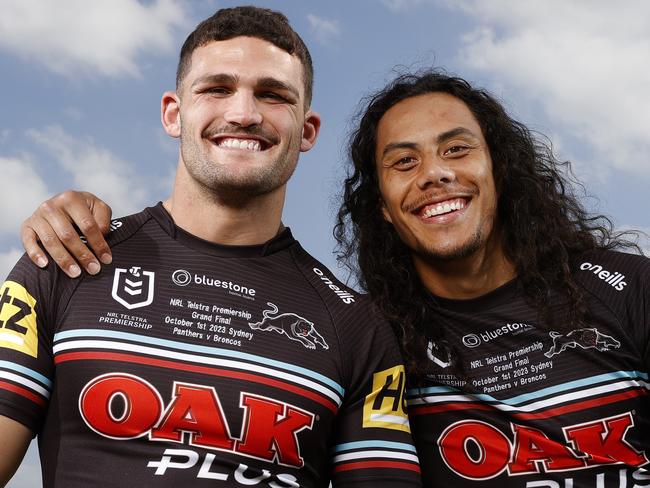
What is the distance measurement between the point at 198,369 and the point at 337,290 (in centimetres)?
94

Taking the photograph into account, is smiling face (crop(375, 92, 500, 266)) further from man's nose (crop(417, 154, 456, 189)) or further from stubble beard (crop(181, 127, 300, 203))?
stubble beard (crop(181, 127, 300, 203))

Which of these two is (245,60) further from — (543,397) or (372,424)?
(543,397)

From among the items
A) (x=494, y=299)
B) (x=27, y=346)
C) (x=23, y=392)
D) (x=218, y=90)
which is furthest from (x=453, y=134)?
(x=23, y=392)

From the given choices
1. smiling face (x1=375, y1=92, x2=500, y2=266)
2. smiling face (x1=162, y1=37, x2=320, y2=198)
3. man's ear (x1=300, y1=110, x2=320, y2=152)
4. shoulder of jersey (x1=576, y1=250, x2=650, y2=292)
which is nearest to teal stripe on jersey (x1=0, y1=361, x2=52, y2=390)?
smiling face (x1=162, y1=37, x2=320, y2=198)

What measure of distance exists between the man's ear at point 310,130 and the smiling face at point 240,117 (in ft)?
0.98

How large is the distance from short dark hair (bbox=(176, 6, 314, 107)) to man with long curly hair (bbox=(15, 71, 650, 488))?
855 millimetres

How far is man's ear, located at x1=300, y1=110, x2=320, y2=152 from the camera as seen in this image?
177 inches

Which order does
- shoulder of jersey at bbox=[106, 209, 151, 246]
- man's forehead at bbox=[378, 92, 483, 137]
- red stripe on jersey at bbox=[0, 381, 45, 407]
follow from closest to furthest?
red stripe on jersey at bbox=[0, 381, 45, 407] < shoulder of jersey at bbox=[106, 209, 151, 246] < man's forehead at bbox=[378, 92, 483, 137]

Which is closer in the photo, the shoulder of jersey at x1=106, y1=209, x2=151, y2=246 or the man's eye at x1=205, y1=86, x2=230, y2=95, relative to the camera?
the shoulder of jersey at x1=106, y1=209, x2=151, y2=246

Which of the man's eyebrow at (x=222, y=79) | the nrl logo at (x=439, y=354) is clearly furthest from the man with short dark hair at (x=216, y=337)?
the nrl logo at (x=439, y=354)

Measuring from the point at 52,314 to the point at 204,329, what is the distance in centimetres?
70

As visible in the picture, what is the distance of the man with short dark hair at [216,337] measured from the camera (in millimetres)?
3381

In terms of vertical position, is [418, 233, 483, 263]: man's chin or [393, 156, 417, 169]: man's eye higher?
[393, 156, 417, 169]: man's eye

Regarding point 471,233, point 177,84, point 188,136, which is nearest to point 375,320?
point 471,233
